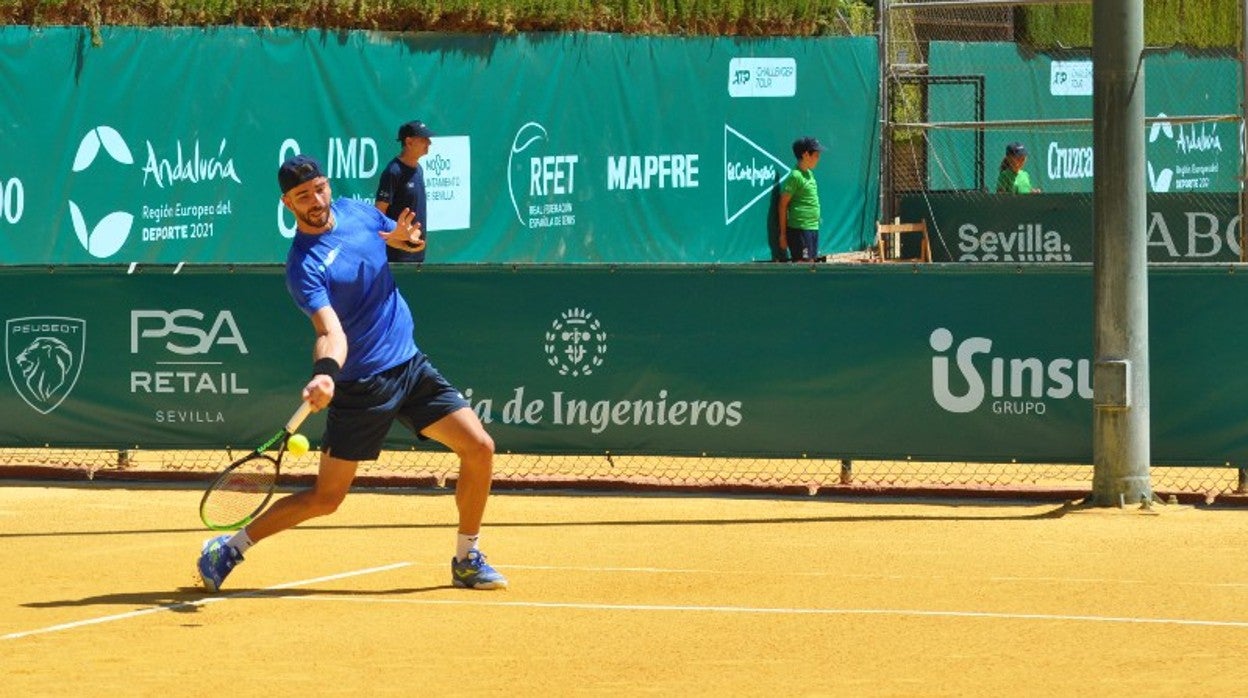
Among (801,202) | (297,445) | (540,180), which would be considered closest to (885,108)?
(801,202)

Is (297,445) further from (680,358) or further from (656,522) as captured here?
(680,358)

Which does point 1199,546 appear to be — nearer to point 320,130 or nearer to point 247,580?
point 247,580

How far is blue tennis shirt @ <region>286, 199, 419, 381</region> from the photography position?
29.8 feet

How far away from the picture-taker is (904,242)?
79.8ft

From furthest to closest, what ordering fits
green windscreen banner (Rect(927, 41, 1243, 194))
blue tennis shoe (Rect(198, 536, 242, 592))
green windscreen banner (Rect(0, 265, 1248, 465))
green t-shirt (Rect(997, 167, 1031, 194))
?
green windscreen banner (Rect(927, 41, 1243, 194)), green t-shirt (Rect(997, 167, 1031, 194)), green windscreen banner (Rect(0, 265, 1248, 465)), blue tennis shoe (Rect(198, 536, 242, 592))

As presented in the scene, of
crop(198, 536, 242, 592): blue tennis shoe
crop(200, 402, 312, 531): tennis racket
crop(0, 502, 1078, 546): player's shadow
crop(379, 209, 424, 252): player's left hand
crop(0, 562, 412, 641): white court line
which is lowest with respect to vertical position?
crop(0, 562, 412, 641): white court line

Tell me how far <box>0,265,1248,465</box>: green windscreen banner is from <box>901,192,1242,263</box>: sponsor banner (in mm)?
9864

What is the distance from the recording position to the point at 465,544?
9602 millimetres

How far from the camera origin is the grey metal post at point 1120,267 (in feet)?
39.9

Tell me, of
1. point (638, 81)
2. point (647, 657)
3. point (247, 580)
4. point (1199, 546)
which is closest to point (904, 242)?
point (638, 81)

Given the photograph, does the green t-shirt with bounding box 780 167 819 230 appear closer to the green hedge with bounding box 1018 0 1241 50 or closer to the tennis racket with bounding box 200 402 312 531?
the green hedge with bounding box 1018 0 1241 50

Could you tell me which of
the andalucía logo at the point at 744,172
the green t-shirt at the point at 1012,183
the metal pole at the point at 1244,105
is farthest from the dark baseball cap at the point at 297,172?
the andalucía logo at the point at 744,172

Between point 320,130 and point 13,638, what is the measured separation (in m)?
12.3

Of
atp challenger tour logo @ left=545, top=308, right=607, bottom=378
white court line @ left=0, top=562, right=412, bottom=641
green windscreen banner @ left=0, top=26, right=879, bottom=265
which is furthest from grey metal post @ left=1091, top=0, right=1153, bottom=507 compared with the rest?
green windscreen banner @ left=0, top=26, right=879, bottom=265
